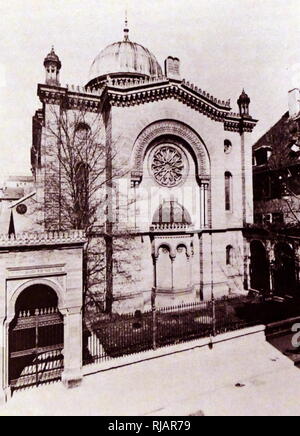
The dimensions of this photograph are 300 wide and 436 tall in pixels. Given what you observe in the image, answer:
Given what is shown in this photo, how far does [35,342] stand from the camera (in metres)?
11.9

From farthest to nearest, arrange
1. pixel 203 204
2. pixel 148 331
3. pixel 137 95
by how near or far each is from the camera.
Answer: pixel 203 204, pixel 137 95, pixel 148 331

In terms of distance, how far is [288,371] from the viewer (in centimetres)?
1216

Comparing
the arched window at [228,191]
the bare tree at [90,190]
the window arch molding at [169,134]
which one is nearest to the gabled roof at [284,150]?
the arched window at [228,191]

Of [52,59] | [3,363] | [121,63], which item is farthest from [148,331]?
[121,63]

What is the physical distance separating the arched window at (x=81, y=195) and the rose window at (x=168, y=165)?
625 centimetres

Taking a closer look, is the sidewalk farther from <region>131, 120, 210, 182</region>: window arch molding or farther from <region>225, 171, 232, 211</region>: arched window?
<region>225, 171, 232, 211</region>: arched window

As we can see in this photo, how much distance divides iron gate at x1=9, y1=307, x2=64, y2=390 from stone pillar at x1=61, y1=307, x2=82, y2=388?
1.35 ft

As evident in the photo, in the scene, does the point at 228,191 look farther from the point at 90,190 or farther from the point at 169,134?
the point at 90,190

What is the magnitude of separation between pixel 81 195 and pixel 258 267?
56.6 ft

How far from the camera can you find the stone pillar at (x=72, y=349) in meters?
10.8

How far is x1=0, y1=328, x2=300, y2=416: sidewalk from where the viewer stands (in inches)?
383

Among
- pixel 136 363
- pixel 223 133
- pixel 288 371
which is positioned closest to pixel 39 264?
pixel 136 363

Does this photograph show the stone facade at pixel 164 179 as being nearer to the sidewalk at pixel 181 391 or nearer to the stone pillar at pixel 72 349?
the stone pillar at pixel 72 349

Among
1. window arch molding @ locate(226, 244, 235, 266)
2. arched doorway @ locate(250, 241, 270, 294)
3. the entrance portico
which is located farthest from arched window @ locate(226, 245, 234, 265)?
the entrance portico
